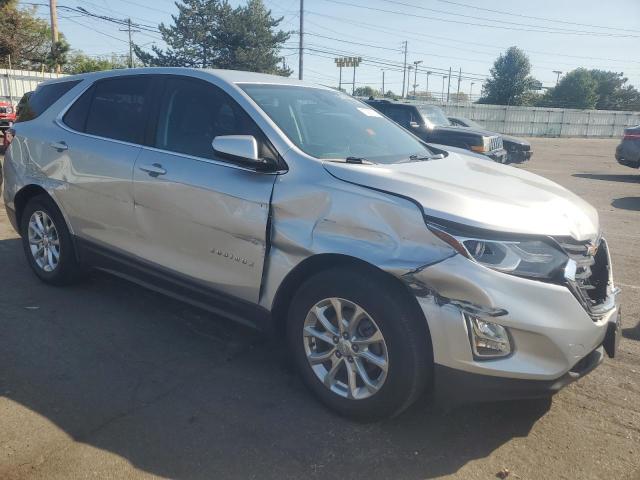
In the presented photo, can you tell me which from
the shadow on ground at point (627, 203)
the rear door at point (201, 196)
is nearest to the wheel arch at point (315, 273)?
the rear door at point (201, 196)

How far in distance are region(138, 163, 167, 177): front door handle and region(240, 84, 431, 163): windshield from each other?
0.76 metres

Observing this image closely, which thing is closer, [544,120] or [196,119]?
[196,119]

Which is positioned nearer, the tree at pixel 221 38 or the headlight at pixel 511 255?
the headlight at pixel 511 255

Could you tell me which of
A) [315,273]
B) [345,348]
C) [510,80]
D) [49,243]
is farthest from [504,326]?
[510,80]

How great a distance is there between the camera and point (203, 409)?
3.15 m

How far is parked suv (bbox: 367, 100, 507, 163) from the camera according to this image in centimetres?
1224

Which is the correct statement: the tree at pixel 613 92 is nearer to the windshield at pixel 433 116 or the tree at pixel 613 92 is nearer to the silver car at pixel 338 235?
the windshield at pixel 433 116

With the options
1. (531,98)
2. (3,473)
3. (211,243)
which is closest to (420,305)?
(211,243)

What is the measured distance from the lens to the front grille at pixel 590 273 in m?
2.76

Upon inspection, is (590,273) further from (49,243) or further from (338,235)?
(49,243)

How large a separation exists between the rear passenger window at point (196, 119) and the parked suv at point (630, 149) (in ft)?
43.0

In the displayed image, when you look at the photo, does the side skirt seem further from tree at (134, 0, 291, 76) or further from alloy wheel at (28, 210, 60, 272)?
tree at (134, 0, 291, 76)

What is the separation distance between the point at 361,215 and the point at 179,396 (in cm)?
150

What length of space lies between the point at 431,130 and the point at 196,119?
9.40 m
